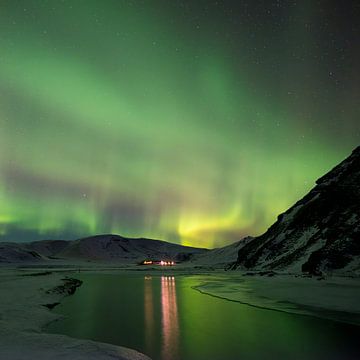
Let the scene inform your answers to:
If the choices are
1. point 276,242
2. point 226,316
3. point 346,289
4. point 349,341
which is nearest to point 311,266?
point 346,289

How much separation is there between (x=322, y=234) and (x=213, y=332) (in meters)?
47.4

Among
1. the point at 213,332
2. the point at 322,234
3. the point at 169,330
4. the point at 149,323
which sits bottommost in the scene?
the point at 213,332

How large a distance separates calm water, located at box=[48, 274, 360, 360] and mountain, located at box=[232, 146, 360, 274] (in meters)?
25.6

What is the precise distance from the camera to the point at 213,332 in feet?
52.7

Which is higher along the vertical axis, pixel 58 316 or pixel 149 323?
pixel 58 316

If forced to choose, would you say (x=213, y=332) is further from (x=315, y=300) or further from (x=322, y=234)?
(x=322, y=234)

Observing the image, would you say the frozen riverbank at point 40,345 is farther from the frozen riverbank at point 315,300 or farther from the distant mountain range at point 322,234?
the distant mountain range at point 322,234

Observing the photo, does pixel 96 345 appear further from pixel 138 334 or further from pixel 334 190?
pixel 334 190

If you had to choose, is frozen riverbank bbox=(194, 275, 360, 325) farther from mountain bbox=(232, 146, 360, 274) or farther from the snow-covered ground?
mountain bbox=(232, 146, 360, 274)

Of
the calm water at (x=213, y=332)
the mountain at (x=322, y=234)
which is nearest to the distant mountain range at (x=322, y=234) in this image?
the mountain at (x=322, y=234)

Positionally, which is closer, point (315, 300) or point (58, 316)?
→ point (58, 316)

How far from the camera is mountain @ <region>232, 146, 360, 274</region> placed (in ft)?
147

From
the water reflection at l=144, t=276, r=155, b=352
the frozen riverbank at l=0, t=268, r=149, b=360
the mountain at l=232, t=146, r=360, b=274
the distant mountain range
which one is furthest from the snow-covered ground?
the mountain at l=232, t=146, r=360, b=274

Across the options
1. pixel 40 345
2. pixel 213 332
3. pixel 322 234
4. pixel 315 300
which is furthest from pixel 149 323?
pixel 322 234
